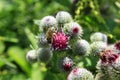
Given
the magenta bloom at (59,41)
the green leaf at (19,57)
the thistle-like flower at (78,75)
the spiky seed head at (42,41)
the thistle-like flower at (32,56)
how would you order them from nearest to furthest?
the thistle-like flower at (78,75) → the magenta bloom at (59,41) → the spiky seed head at (42,41) → the thistle-like flower at (32,56) → the green leaf at (19,57)

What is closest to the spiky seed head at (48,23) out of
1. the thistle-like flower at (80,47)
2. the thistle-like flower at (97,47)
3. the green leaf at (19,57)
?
the thistle-like flower at (80,47)

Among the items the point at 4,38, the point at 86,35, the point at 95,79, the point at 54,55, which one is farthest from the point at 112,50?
the point at 4,38

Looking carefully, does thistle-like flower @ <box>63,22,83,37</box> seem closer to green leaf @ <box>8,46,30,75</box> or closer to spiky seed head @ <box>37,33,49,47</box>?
spiky seed head @ <box>37,33,49,47</box>

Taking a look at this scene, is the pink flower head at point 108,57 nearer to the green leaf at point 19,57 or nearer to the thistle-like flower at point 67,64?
the thistle-like flower at point 67,64

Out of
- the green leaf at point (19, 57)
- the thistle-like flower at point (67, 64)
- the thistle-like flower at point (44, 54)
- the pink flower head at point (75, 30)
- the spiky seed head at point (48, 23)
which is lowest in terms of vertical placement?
the thistle-like flower at point (67, 64)

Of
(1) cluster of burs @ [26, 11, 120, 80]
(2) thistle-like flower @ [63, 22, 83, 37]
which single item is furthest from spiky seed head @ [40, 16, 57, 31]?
(2) thistle-like flower @ [63, 22, 83, 37]

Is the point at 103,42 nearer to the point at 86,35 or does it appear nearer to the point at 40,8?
the point at 86,35

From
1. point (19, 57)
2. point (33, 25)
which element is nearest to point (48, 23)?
point (33, 25)
